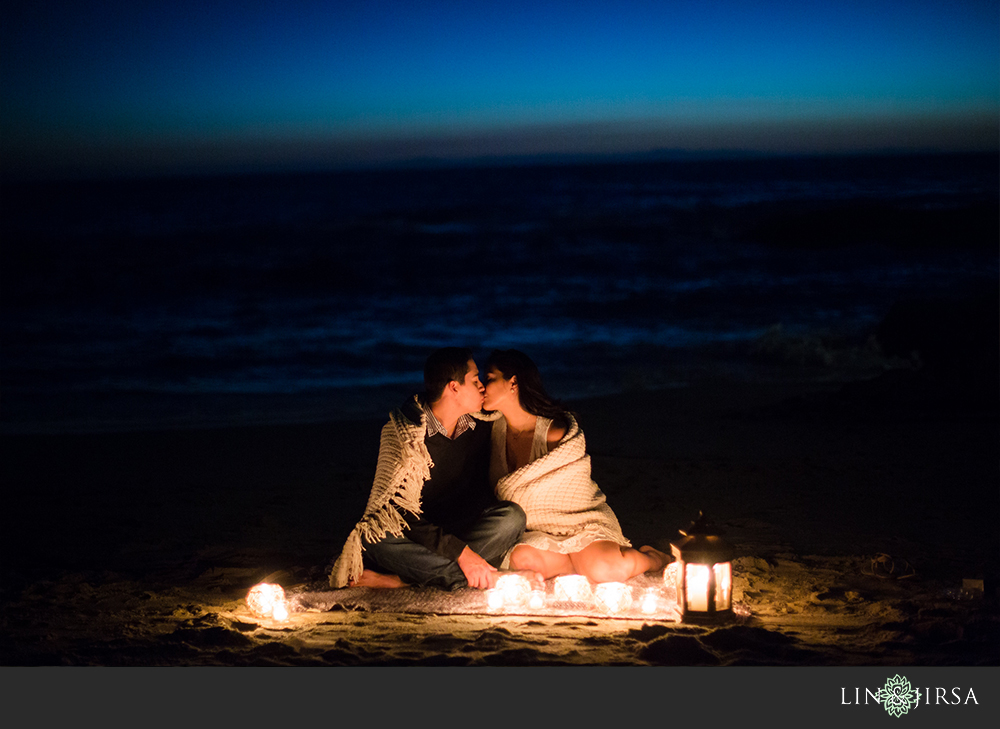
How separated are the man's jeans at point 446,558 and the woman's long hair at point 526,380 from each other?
0.44m

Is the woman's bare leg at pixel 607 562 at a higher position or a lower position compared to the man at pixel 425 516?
lower

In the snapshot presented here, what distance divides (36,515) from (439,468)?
311 centimetres

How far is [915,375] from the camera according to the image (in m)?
9.38

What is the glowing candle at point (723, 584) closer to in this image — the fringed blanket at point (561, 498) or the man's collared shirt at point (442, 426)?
the fringed blanket at point (561, 498)

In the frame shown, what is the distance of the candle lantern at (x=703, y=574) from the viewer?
162 inches

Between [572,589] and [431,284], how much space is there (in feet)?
67.6

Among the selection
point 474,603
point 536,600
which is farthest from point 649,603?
point 474,603

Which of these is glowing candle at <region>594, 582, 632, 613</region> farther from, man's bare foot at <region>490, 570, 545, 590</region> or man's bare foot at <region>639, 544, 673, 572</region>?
man's bare foot at <region>639, 544, 673, 572</region>

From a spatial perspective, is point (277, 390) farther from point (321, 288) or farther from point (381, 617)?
point (321, 288)

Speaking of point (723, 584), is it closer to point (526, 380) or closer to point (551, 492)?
point (551, 492)

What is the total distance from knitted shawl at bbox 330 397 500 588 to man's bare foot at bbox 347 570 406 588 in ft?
0.13

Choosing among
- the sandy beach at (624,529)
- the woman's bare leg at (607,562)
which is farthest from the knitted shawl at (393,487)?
the woman's bare leg at (607,562)

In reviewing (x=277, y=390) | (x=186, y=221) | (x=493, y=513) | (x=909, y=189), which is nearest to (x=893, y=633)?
(x=493, y=513)
